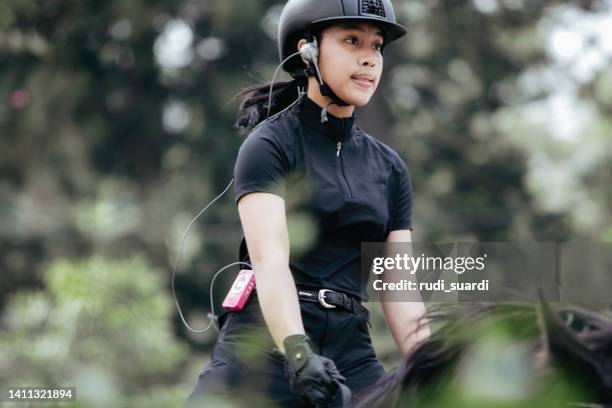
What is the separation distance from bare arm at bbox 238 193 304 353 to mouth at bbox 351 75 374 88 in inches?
20.2

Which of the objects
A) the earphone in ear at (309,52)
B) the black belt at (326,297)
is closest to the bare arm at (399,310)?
the black belt at (326,297)

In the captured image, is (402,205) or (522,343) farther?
(402,205)

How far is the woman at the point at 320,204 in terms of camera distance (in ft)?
10.1

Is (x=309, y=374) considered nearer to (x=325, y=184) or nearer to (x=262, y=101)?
(x=325, y=184)

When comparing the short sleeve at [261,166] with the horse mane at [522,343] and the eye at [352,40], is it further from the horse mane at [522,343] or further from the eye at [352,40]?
the horse mane at [522,343]

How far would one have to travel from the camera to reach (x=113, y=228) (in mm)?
16094

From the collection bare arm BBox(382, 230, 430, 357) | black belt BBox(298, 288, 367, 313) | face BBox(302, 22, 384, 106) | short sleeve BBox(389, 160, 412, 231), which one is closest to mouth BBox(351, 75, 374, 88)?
face BBox(302, 22, 384, 106)

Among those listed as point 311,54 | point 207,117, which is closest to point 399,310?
point 311,54

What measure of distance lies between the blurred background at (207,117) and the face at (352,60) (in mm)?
14689

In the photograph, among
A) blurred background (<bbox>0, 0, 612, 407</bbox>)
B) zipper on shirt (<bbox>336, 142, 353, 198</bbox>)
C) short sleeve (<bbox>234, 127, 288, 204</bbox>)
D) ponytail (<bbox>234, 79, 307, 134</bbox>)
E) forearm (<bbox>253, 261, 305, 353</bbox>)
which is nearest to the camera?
forearm (<bbox>253, 261, 305, 353</bbox>)

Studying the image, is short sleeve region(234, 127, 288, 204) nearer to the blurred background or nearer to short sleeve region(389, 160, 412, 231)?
short sleeve region(389, 160, 412, 231)

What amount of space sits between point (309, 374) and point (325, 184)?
633mm

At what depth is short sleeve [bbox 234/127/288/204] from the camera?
3207mm

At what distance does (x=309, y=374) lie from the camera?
2871 mm
